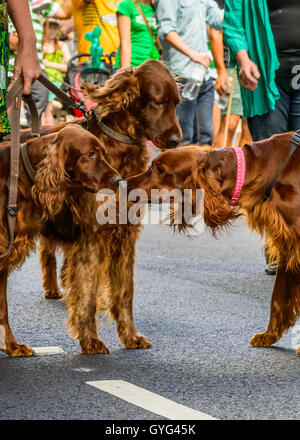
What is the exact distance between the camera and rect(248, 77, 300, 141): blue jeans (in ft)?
18.1

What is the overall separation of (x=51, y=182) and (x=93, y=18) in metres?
5.01

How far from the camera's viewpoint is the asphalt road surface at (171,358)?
3.29m

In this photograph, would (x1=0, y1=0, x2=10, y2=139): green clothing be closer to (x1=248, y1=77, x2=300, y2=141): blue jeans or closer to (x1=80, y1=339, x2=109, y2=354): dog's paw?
(x1=80, y1=339, x2=109, y2=354): dog's paw

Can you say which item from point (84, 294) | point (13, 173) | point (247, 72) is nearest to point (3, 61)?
point (13, 173)

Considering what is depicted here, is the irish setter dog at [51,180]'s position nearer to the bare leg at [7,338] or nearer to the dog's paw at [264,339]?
the bare leg at [7,338]

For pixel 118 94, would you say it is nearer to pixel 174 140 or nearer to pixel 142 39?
pixel 174 140

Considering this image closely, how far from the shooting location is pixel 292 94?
18.2ft

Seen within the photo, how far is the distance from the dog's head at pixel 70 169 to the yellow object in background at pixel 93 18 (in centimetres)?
472

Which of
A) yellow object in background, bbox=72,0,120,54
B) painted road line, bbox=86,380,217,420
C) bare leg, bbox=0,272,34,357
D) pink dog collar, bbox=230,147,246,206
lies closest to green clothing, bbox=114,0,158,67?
yellow object in background, bbox=72,0,120,54

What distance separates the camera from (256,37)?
5395 mm

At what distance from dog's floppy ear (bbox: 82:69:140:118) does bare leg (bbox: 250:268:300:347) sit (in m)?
1.11

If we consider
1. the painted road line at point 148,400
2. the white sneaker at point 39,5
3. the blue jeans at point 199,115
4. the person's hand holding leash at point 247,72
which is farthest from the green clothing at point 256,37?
the white sneaker at point 39,5
